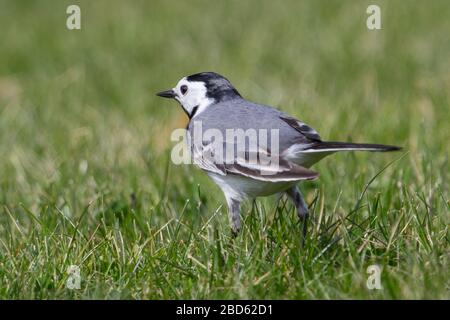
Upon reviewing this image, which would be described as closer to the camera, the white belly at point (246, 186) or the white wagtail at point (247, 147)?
the white wagtail at point (247, 147)

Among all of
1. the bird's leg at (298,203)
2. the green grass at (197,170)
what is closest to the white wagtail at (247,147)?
the bird's leg at (298,203)

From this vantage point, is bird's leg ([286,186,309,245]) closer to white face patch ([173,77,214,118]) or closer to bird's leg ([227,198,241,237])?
bird's leg ([227,198,241,237])

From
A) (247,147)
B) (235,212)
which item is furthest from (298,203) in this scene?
(247,147)

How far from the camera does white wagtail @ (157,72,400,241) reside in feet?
13.4

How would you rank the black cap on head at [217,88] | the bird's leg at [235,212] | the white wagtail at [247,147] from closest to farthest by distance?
the white wagtail at [247,147] → the bird's leg at [235,212] → the black cap on head at [217,88]

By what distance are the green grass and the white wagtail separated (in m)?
0.16

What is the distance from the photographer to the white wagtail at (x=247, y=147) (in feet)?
13.4

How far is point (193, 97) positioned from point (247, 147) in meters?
0.90

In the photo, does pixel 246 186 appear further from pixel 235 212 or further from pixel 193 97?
pixel 193 97

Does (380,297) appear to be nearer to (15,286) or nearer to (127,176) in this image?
(15,286)

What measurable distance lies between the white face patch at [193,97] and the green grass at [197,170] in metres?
0.58

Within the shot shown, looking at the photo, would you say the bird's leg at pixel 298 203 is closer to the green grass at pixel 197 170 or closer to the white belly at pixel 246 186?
the green grass at pixel 197 170

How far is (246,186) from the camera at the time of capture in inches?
174

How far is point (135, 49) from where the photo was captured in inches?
390
